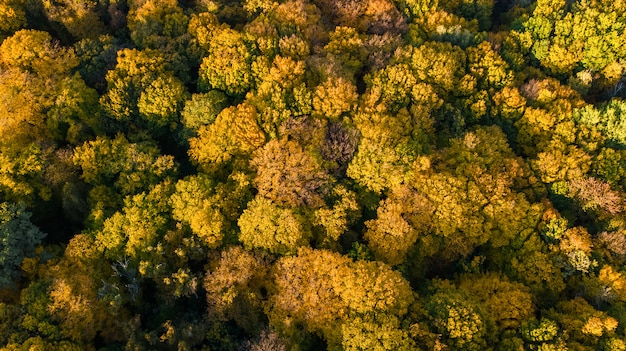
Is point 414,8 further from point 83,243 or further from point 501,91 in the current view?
point 83,243

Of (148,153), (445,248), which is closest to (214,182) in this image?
(148,153)

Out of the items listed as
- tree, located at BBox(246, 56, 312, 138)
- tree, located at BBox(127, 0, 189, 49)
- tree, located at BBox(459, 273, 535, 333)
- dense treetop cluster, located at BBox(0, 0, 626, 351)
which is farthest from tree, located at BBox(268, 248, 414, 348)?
tree, located at BBox(127, 0, 189, 49)

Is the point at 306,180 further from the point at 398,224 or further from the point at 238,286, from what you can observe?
the point at 238,286

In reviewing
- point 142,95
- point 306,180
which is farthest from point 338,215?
point 142,95

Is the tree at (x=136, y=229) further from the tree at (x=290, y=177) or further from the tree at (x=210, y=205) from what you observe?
the tree at (x=290, y=177)

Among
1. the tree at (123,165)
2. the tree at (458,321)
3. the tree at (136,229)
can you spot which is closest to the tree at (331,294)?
the tree at (458,321)

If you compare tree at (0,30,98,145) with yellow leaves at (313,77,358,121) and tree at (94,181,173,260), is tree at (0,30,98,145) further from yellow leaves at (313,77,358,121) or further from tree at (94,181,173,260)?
yellow leaves at (313,77,358,121)
